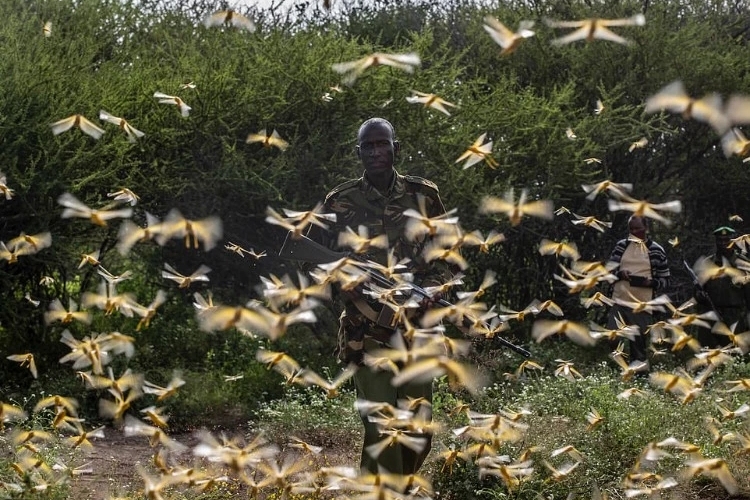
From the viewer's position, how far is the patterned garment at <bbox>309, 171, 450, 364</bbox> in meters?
4.43

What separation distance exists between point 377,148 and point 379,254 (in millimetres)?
514

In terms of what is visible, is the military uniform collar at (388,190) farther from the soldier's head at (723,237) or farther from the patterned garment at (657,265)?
the soldier's head at (723,237)

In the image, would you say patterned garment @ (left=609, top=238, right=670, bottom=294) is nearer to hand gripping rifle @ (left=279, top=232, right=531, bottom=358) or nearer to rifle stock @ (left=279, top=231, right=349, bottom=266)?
hand gripping rifle @ (left=279, top=232, right=531, bottom=358)

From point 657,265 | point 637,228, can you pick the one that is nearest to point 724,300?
point 657,265

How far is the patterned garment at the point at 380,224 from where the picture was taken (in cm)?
443

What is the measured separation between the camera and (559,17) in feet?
42.9

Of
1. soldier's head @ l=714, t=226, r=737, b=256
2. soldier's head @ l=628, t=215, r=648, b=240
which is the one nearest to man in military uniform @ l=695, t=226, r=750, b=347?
soldier's head @ l=714, t=226, r=737, b=256

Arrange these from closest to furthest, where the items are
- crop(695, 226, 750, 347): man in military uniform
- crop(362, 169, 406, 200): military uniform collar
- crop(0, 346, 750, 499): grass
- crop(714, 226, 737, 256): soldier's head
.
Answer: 1. crop(362, 169, 406, 200): military uniform collar
2. crop(0, 346, 750, 499): grass
3. crop(714, 226, 737, 256): soldier's head
4. crop(695, 226, 750, 347): man in military uniform

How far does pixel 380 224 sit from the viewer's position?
4.56 m

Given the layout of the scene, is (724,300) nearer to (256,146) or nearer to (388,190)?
(256,146)

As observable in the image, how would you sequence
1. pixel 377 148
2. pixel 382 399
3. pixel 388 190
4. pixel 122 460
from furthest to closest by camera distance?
1. pixel 122 460
2. pixel 388 190
3. pixel 377 148
4. pixel 382 399

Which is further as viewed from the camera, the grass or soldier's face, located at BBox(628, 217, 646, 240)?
soldier's face, located at BBox(628, 217, 646, 240)

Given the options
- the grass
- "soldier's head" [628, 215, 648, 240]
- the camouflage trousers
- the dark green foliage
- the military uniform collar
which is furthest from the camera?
"soldier's head" [628, 215, 648, 240]

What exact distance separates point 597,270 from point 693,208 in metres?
8.64
